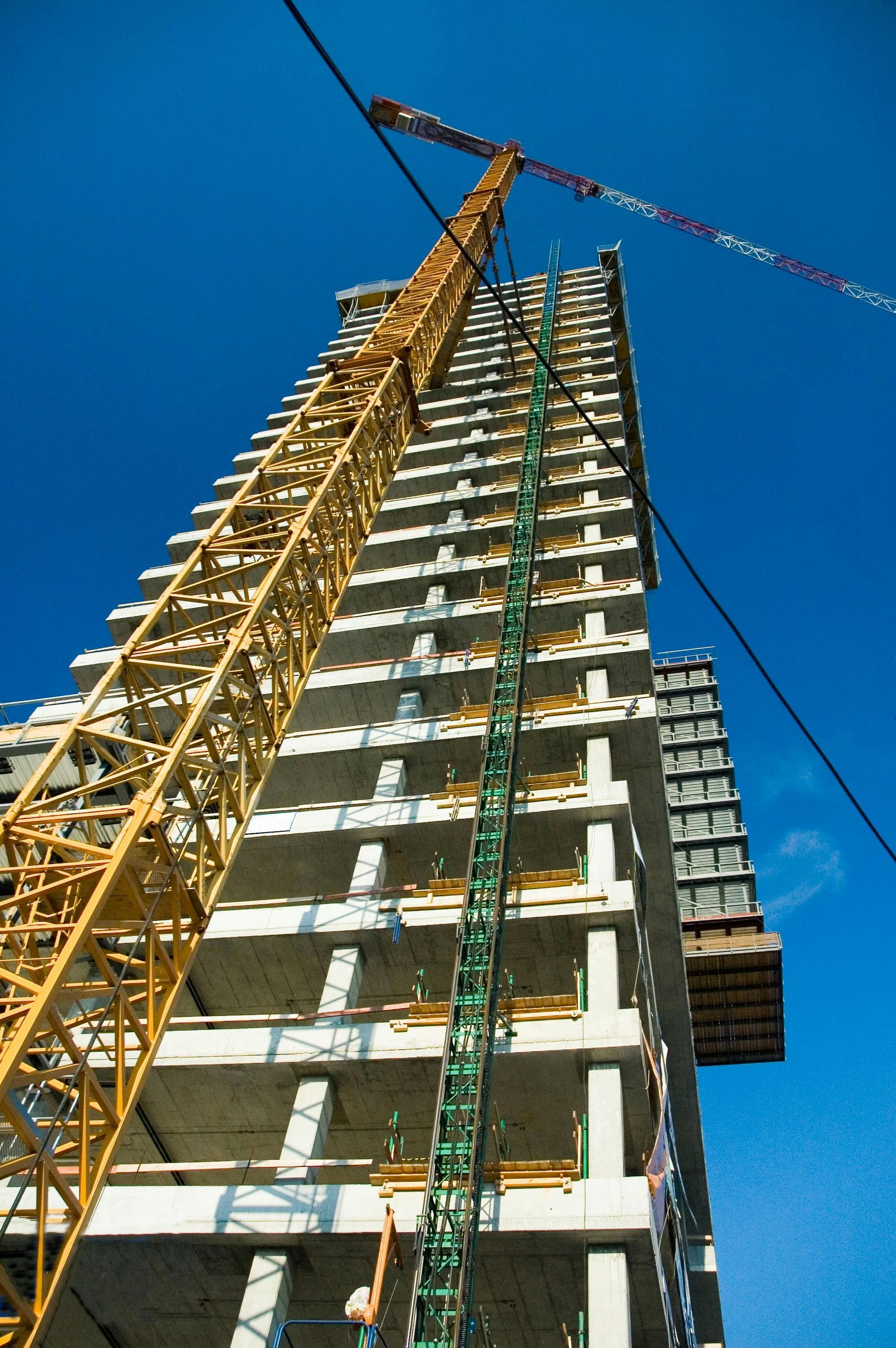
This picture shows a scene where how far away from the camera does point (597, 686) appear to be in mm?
26172

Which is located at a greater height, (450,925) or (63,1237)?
(450,925)

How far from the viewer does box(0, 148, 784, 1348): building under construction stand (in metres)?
14.8

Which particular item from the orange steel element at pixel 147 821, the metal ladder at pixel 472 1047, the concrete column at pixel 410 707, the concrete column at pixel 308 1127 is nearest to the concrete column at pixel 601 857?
the metal ladder at pixel 472 1047

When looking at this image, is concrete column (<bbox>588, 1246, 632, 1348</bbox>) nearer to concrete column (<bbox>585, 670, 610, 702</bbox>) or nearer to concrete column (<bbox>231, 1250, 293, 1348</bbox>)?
concrete column (<bbox>231, 1250, 293, 1348</bbox>)

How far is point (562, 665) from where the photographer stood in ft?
88.7

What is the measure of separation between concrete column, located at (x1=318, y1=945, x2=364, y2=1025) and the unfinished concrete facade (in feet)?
0.19

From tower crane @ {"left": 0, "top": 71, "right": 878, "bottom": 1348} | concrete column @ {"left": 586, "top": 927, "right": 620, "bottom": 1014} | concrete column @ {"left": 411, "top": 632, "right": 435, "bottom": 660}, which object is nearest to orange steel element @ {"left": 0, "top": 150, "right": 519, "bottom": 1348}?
tower crane @ {"left": 0, "top": 71, "right": 878, "bottom": 1348}

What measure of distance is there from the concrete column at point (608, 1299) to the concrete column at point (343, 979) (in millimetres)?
6318

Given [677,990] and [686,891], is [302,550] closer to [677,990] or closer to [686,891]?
[677,990]

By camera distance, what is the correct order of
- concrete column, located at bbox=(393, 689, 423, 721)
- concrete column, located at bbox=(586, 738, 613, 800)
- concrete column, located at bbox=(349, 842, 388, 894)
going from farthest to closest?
concrete column, located at bbox=(393, 689, 423, 721)
concrete column, located at bbox=(586, 738, 613, 800)
concrete column, located at bbox=(349, 842, 388, 894)

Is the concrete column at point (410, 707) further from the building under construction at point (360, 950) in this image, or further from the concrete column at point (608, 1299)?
the concrete column at point (608, 1299)

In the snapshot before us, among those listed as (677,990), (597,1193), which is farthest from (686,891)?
(597,1193)

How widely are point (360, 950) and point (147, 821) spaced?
701cm

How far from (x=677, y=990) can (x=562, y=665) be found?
28.9 feet
